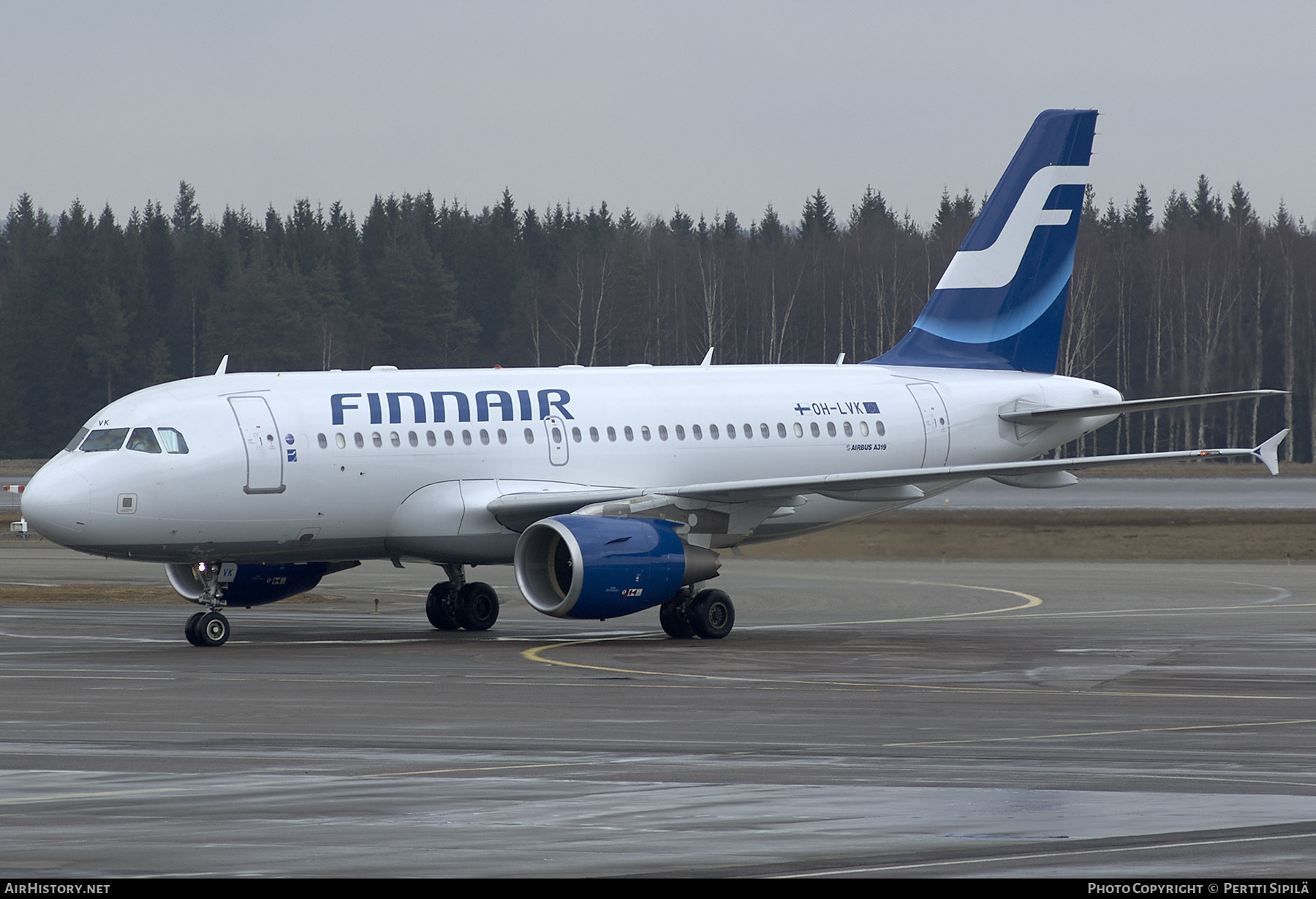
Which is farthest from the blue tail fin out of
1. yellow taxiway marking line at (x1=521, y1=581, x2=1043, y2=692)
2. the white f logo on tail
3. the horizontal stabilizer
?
yellow taxiway marking line at (x1=521, y1=581, x2=1043, y2=692)

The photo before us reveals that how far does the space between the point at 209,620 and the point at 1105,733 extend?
14.4 meters

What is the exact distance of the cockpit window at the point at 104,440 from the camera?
2602cm

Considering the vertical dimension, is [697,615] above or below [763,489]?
below

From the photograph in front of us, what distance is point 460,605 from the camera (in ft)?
97.1

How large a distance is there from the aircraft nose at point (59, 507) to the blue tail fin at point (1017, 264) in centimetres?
1500

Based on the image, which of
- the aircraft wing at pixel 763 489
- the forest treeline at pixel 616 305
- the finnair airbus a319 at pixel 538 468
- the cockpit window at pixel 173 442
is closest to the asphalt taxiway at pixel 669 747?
the finnair airbus a319 at pixel 538 468

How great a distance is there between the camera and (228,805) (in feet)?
39.7

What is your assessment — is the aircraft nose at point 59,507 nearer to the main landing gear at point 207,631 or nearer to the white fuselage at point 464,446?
the white fuselage at point 464,446

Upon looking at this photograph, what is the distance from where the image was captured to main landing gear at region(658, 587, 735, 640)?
90.0ft

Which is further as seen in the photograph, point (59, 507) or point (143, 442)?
point (143, 442)

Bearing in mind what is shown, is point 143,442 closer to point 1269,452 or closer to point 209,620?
point 209,620

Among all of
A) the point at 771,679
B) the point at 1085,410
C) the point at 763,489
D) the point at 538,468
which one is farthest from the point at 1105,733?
the point at 1085,410
